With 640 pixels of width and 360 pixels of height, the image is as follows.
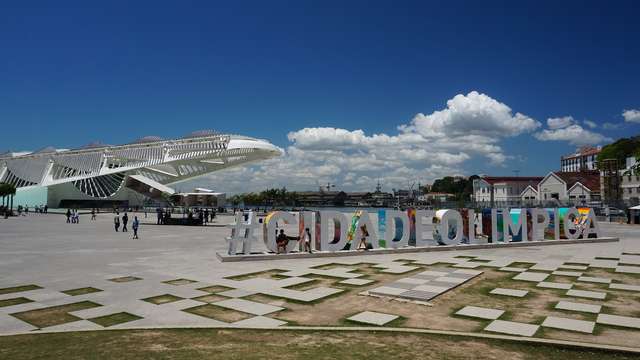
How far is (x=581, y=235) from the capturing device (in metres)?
26.8

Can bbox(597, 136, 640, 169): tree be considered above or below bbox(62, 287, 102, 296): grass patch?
above

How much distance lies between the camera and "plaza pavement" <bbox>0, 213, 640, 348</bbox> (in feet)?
30.2

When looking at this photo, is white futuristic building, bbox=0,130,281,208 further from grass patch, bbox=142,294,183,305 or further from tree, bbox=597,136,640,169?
grass patch, bbox=142,294,183,305

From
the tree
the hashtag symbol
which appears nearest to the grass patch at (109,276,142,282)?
the hashtag symbol

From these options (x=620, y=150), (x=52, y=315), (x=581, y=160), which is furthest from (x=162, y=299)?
(x=581, y=160)

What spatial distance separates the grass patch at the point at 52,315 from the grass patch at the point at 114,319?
0.49 meters

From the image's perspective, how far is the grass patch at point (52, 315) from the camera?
29.6 ft

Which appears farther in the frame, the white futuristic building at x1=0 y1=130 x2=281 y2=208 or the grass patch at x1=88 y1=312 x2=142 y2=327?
the white futuristic building at x1=0 y1=130 x2=281 y2=208

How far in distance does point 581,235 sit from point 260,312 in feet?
77.8

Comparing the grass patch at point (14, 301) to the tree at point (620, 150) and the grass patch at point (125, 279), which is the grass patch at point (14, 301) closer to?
the grass patch at point (125, 279)

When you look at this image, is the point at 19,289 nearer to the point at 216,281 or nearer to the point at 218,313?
the point at 216,281

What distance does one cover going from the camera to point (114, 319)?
9250mm

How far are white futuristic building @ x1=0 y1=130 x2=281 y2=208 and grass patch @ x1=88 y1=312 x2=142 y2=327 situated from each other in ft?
260

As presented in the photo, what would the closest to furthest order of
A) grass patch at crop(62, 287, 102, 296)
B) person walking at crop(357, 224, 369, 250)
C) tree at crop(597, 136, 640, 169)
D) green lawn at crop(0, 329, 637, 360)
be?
green lawn at crop(0, 329, 637, 360)
grass patch at crop(62, 287, 102, 296)
person walking at crop(357, 224, 369, 250)
tree at crop(597, 136, 640, 169)
